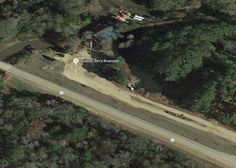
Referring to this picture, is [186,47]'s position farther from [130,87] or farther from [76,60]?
[76,60]

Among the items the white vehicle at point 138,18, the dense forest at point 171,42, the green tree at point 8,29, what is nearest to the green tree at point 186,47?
the dense forest at point 171,42

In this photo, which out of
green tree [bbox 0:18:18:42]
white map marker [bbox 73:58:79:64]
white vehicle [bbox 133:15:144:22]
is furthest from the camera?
white vehicle [bbox 133:15:144:22]

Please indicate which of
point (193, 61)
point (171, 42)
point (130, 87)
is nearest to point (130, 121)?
point (130, 87)

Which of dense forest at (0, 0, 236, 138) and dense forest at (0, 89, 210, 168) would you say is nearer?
dense forest at (0, 89, 210, 168)

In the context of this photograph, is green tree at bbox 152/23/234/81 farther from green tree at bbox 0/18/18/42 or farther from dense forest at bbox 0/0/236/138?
green tree at bbox 0/18/18/42

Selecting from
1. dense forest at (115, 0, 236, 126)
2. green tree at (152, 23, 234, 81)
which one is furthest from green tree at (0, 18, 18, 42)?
green tree at (152, 23, 234, 81)

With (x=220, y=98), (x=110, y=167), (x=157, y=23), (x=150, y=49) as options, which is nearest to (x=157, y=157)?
(x=110, y=167)

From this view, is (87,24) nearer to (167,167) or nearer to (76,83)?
(76,83)
